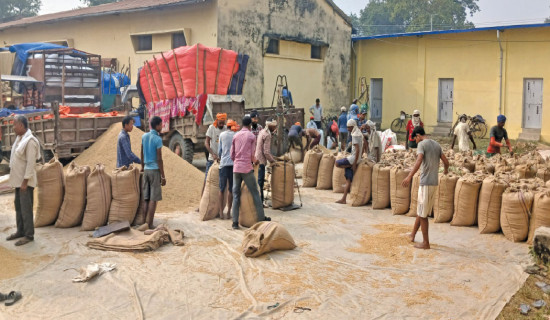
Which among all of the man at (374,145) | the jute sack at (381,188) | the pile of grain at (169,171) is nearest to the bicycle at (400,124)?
the man at (374,145)

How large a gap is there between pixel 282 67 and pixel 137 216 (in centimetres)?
1348

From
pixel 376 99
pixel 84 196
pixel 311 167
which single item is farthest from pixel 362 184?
pixel 376 99

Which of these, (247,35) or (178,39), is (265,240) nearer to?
(247,35)

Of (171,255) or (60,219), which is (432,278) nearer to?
(171,255)

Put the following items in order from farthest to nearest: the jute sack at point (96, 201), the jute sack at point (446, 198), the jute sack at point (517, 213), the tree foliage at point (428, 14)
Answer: the tree foliage at point (428, 14)
the jute sack at point (446, 198)
the jute sack at point (96, 201)
the jute sack at point (517, 213)

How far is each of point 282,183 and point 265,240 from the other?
2.83 meters

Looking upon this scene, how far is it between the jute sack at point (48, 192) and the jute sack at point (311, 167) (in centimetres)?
523

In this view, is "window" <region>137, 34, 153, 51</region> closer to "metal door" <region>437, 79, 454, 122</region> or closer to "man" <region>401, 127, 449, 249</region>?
"metal door" <region>437, 79, 454, 122</region>

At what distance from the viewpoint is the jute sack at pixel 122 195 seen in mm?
7875

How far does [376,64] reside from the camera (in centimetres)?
2416

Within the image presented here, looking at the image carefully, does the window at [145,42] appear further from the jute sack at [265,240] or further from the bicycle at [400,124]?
the jute sack at [265,240]

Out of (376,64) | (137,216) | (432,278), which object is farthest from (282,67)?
(432,278)

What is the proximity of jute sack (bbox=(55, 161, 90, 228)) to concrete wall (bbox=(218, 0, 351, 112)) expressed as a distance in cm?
1092

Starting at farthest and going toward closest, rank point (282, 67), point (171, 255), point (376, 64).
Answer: point (376, 64)
point (282, 67)
point (171, 255)
